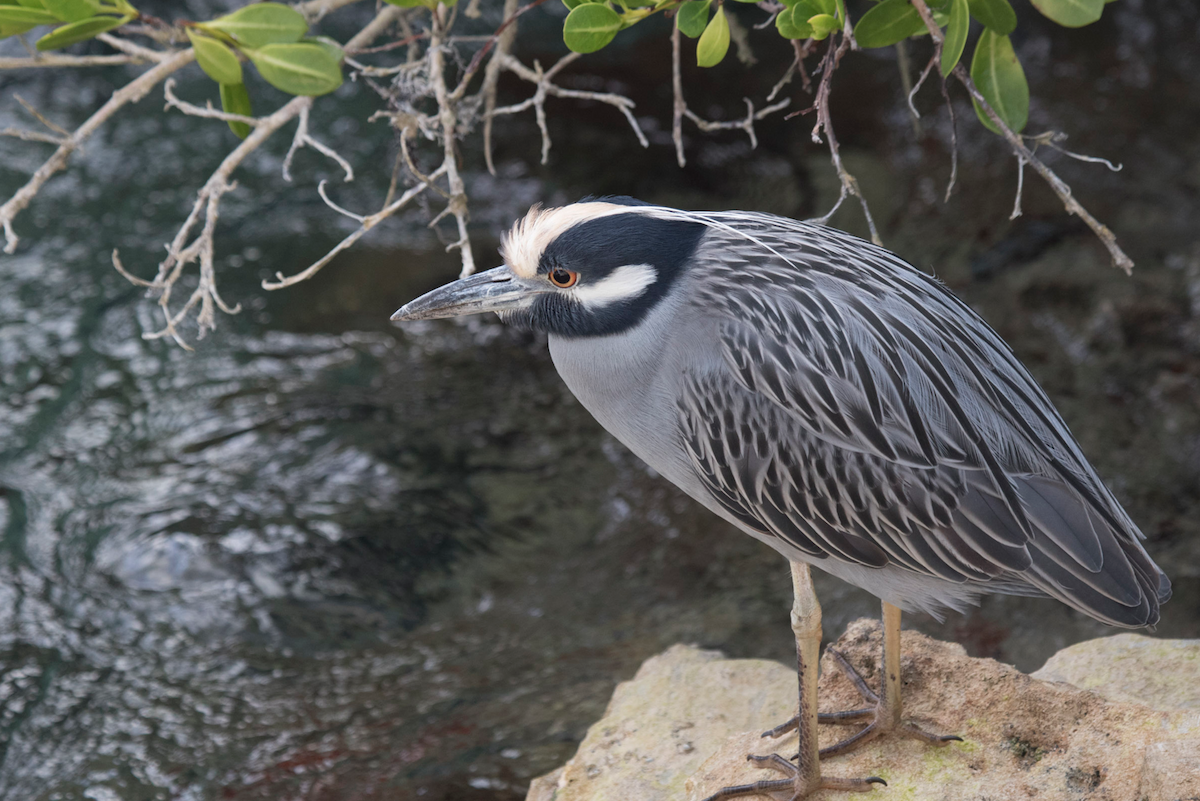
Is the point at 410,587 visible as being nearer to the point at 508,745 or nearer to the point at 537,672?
the point at 537,672

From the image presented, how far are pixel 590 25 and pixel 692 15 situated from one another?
0.26 metres

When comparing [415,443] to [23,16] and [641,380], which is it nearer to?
[641,380]

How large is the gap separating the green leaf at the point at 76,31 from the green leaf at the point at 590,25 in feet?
3.58

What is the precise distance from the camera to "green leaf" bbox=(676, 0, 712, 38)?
2.58m

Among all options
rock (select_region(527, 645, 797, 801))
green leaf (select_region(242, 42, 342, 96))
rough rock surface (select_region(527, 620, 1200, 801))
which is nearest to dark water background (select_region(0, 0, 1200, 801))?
rock (select_region(527, 645, 797, 801))

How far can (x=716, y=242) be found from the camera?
289 cm

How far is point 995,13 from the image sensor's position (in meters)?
2.41

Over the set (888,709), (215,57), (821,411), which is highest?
(215,57)

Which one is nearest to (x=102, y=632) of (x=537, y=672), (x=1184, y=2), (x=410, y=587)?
(x=410, y=587)

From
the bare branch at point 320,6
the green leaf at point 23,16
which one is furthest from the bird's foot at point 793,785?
the bare branch at point 320,6

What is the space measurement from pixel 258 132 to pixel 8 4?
0.84 meters

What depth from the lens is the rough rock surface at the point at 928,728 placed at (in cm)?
255

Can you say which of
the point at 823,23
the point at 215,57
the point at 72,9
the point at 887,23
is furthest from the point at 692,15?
the point at 72,9

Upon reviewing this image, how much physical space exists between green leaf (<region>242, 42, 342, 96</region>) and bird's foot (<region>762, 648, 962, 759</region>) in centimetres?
221
